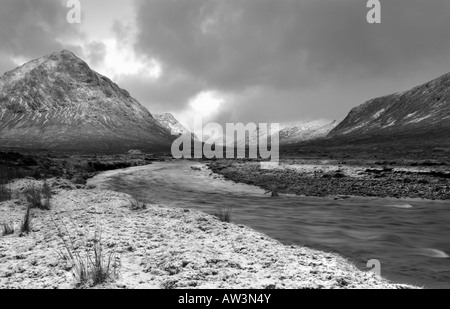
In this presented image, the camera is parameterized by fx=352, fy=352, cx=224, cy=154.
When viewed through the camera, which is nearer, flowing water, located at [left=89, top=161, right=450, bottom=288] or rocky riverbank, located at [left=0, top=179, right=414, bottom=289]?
rocky riverbank, located at [left=0, top=179, right=414, bottom=289]

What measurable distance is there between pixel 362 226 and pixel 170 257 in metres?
10.4

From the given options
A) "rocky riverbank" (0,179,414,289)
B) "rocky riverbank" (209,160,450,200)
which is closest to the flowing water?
"rocky riverbank" (209,160,450,200)

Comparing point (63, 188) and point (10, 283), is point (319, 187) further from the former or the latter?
point (10, 283)

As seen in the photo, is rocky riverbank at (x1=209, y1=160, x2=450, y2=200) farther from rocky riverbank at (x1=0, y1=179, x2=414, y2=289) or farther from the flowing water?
rocky riverbank at (x1=0, y1=179, x2=414, y2=289)

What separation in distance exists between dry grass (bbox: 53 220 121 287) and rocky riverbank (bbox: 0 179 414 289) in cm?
9

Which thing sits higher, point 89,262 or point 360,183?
point 360,183

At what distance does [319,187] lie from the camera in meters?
26.4

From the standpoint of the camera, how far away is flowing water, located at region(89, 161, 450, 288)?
9.71 metres

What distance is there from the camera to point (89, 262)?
6.47 metres

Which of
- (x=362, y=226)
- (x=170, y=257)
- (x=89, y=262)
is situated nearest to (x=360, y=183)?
(x=362, y=226)

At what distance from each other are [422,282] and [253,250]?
408 cm

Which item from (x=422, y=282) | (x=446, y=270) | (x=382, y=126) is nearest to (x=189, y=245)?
(x=422, y=282)

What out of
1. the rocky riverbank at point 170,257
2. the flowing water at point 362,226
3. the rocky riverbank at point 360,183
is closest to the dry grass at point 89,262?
the rocky riverbank at point 170,257

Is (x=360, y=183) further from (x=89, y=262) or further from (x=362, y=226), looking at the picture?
(x=89, y=262)
